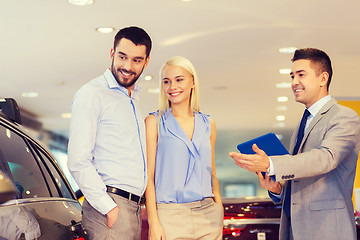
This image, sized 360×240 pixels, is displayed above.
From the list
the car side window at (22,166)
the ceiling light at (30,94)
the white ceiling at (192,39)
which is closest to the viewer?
the car side window at (22,166)

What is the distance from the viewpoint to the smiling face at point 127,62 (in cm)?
256

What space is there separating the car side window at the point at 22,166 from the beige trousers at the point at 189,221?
23.7 inches

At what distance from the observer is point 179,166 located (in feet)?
8.85

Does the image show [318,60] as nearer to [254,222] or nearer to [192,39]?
[254,222]

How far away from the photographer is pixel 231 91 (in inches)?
428

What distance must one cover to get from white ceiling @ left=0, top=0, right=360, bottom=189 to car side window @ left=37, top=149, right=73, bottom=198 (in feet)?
11.7

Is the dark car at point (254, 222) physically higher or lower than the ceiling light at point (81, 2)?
lower

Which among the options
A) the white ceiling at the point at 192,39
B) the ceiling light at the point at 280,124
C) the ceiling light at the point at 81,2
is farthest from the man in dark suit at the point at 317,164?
the ceiling light at the point at 280,124

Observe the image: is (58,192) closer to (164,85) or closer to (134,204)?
(134,204)

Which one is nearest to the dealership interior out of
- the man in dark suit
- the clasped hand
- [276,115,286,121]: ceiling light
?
[276,115,286,121]: ceiling light

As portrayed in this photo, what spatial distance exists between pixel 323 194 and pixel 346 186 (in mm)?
128

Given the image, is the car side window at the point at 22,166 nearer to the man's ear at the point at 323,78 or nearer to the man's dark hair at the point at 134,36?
the man's dark hair at the point at 134,36

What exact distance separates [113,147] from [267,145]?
2.63ft

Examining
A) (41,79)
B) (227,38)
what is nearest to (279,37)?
(227,38)
